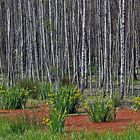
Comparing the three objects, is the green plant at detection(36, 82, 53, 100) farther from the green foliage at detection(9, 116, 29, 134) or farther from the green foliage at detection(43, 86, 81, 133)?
the green foliage at detection(9, 116, 29, 134)

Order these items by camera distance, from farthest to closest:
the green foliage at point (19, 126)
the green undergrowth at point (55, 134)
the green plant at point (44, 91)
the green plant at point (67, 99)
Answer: the green plant at point (44, 91) → the green plant at point (67, 99) → the green foliage at point (19, 126) → the green undergrowth at point (55, 134)

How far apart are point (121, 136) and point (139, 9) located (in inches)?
1151

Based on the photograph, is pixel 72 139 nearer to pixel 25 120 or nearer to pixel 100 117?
pixel 25 120

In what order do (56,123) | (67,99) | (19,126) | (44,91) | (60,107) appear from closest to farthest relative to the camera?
1. (56,123)
2. (19,126)
3. (60,107)
4. (67,99)
5. (44,91)

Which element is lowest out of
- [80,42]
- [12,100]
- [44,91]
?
[44,91]

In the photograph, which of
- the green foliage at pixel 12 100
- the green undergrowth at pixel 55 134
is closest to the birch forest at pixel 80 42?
the green foliage at pixel 12 100

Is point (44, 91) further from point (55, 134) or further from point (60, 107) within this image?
point (55, 134)

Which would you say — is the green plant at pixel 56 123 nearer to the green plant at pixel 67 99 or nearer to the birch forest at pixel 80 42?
the green plant at pixel 67 99

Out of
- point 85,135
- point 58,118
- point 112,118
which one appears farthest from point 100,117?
point 85,135

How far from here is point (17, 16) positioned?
34.9 m

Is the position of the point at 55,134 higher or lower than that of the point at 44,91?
higher

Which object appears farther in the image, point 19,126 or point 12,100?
point 12,100

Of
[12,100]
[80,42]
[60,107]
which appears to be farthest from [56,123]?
[80,42]

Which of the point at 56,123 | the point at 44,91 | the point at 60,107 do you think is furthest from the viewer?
the point at 44,91
